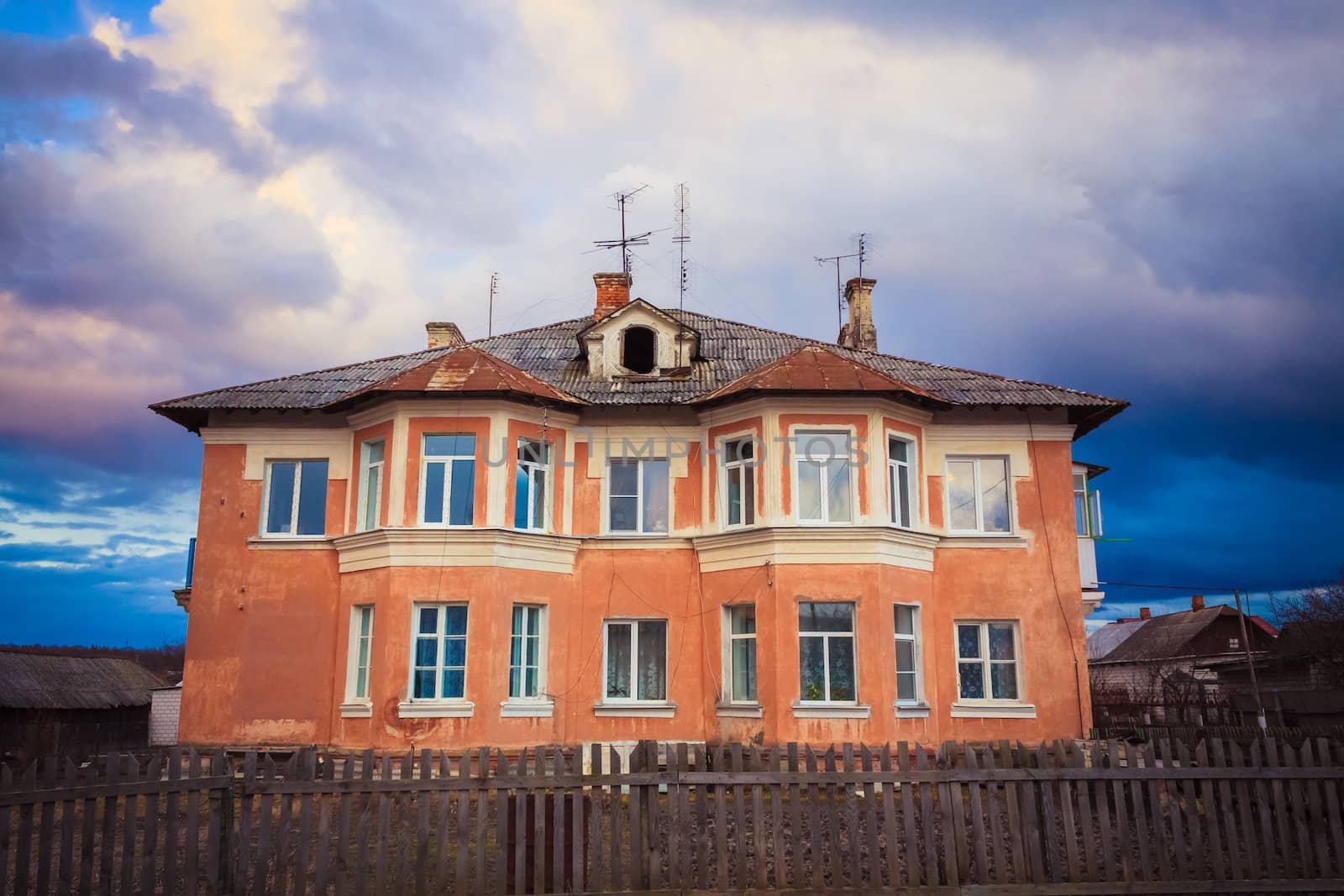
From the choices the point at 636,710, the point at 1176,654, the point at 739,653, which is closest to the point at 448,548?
the point at 636,710

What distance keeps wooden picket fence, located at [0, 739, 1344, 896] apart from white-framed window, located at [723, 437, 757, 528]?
10114 millimetres

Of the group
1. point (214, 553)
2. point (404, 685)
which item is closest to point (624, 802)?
point (404, 685)

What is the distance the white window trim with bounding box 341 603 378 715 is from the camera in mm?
20438

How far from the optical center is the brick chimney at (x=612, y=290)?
1057 inches

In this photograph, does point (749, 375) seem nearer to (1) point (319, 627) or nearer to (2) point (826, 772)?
(1) point (319, 627)

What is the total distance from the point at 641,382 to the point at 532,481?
3267mm

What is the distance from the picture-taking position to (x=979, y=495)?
2228 centimetres

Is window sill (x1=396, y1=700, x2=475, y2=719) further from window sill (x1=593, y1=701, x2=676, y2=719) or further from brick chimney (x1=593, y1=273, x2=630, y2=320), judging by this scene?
brick chimney (x1=593, y1=273, x2=630, y2=320)

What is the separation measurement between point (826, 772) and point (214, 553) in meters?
16.0

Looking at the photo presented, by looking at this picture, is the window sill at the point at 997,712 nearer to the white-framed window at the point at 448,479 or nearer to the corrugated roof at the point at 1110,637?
the white-framed window at the point at 448,479

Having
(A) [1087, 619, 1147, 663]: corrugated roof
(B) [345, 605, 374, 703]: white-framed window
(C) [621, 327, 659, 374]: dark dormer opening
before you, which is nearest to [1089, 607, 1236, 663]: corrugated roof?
(A) [1087, 619, 1147, 663]: corrugated roof

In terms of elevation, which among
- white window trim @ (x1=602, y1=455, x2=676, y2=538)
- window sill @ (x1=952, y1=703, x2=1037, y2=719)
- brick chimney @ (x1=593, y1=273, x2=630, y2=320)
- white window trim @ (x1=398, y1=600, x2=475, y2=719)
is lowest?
window sill @ (x1=952, y1=703, x2=1037, y2=719)

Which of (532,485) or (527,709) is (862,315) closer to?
(532,485)

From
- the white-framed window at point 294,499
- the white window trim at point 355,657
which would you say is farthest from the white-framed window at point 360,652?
the white-framed window at point 294,499
